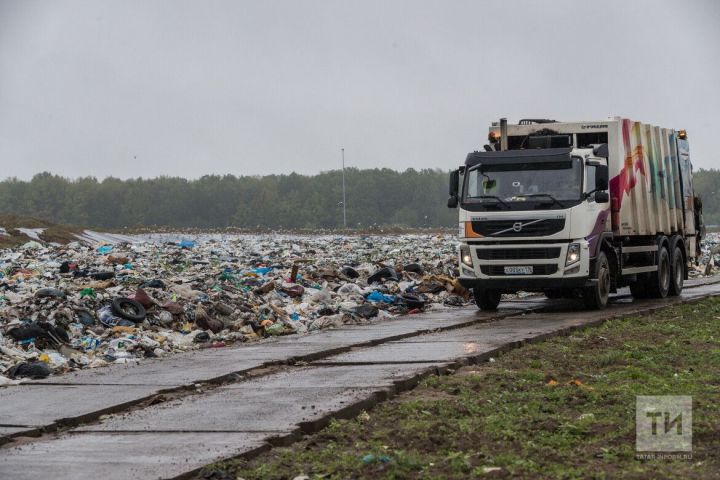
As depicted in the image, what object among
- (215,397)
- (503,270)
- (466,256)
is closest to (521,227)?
(503,270)

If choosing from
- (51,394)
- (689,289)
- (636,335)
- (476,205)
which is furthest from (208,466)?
(689,289)

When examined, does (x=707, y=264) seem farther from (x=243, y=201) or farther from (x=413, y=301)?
(x=243, y=201)

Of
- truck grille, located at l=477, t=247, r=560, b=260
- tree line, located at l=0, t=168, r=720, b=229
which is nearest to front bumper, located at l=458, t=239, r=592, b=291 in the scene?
A: truck grille, located at l=477, t=247, r=560, b=260

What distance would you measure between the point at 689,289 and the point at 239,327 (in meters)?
11.9

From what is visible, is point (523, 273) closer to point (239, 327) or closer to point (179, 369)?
point (239, 327)

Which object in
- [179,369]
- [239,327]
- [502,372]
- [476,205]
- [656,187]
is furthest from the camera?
[656,187]

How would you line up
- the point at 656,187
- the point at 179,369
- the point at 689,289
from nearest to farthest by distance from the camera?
the point at 179,369
the point at 656,187
the point at 689,289

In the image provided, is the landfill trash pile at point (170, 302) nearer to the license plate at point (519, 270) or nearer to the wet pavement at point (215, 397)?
the wet pavement at point (215, 397)

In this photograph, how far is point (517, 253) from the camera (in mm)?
17234

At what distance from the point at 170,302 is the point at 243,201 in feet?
352

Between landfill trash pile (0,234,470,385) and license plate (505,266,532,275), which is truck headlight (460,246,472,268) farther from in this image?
landfill trash pile (0,234,470,385)

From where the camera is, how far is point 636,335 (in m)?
13.0

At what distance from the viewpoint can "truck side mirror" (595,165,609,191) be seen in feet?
55.4

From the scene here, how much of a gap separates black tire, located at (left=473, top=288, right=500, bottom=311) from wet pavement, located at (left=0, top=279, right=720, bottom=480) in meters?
3.61
